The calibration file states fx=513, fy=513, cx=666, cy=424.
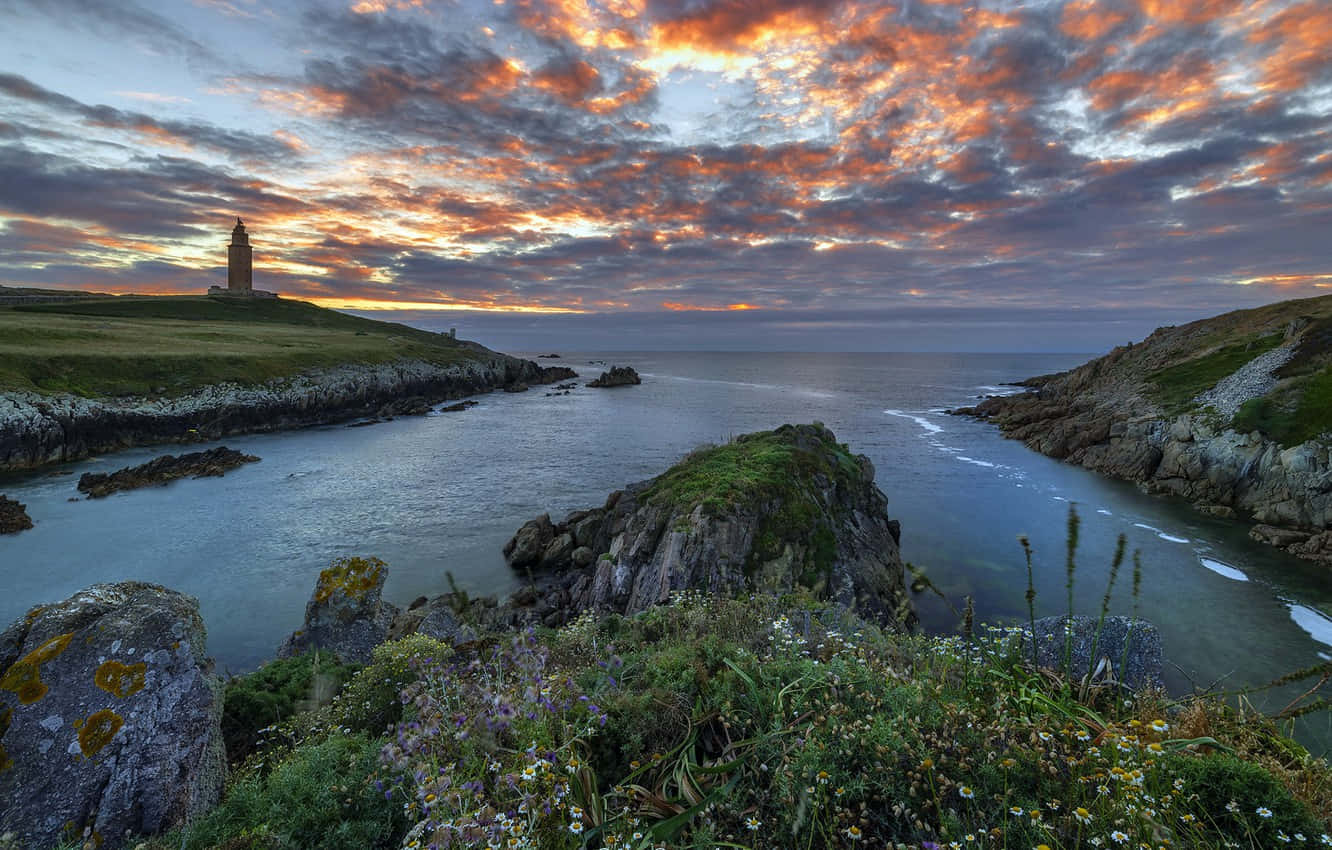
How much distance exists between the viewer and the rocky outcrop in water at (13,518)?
2086 centimetres

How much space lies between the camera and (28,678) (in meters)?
3.99

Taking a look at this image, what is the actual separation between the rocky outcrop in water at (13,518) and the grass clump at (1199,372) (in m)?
63.6

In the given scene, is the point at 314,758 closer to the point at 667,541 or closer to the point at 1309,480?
the point at 667,541

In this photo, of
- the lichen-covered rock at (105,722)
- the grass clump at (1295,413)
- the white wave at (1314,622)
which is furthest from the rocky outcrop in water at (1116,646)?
the grass clump at (1295,413)

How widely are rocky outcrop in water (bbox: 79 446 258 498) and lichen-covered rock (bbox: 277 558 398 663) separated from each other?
2629cm

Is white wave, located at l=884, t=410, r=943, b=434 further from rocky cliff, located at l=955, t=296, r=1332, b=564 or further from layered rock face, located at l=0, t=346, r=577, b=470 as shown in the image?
layered rock face, located at l=0, t=346, r=577, b=470

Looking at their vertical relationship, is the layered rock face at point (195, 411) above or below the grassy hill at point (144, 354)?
below

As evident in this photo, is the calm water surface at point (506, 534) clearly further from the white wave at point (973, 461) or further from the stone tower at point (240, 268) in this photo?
the stone tower at point (240, 268)

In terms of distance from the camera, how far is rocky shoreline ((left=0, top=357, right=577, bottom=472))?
30562 millimetres

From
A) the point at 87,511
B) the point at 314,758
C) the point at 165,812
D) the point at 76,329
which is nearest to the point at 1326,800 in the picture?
the point at 314,758

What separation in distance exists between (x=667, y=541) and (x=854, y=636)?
9081 millimetres

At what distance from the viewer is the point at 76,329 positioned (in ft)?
186

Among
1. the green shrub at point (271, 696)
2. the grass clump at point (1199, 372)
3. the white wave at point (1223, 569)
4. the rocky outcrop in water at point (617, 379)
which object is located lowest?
→ the white wave at point (1223, 569)

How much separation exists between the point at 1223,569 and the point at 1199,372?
120ft
